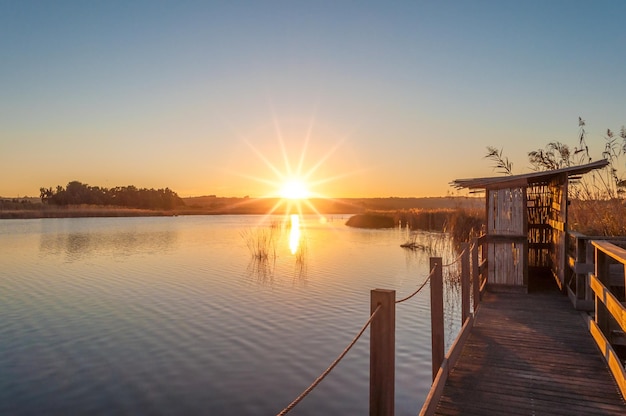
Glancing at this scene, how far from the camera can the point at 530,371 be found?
625 centimetres

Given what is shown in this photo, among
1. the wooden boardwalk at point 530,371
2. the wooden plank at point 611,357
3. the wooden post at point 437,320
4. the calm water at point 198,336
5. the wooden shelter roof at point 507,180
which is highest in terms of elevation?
the wooden shelter roof at point 507,180

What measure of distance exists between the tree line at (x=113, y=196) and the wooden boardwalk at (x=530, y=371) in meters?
87.7

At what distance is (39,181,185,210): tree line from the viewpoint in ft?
274

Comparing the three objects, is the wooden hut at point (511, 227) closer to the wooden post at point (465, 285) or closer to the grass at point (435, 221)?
the wooden post at point (465, 285)

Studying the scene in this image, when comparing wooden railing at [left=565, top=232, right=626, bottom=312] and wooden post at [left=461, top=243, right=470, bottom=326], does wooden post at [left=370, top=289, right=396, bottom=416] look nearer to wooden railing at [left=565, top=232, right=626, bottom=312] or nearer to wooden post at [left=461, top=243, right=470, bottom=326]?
wooden post at [left=461, top=243, right=470, bottom=326]

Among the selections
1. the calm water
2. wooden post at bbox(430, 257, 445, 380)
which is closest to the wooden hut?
the calm water

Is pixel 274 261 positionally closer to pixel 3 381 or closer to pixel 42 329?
pixel 42 329

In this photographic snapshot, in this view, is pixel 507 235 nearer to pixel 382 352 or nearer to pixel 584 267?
pixel 584 267

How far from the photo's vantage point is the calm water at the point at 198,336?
7.21 m

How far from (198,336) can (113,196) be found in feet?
291

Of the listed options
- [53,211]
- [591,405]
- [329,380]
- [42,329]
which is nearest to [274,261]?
[42,329]

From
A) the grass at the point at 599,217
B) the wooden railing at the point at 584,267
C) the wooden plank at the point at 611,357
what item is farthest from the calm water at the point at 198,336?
the grass at the point at 599,217

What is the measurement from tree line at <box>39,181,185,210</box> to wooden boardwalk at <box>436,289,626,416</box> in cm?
8768

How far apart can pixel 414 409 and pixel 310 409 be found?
154 cm
